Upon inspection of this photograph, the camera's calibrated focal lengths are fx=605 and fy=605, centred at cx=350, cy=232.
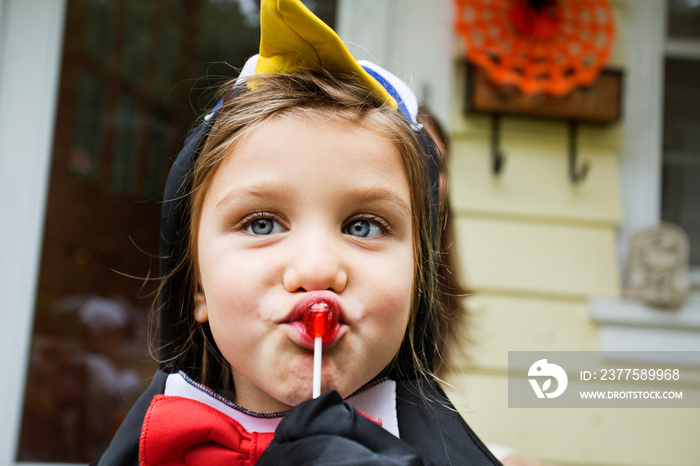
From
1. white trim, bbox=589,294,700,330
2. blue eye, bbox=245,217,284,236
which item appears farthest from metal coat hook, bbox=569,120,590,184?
blue eye, bbox=245,217,284,236

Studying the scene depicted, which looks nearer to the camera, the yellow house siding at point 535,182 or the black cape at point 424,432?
the black cape at point 424,432

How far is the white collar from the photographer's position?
28.8 inches

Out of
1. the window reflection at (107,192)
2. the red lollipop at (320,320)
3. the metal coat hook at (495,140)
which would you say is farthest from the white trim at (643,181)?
the red lollipop at (320,320)

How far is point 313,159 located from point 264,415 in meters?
0.31

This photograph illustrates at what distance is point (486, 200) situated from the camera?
2.07 meters

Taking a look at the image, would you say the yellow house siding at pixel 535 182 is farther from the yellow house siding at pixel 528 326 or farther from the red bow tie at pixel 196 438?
the red bow tie at pixel 196 438

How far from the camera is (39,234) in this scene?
210cm

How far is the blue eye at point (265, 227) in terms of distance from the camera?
675 millimetres

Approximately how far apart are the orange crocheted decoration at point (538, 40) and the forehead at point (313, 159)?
4.62 ft

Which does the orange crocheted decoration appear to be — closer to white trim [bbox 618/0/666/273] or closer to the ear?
white trim [bbox 618/0/666/273]

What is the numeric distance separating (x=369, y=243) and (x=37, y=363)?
1.86 m

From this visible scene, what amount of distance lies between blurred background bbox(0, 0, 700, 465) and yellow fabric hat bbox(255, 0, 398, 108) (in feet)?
4.10

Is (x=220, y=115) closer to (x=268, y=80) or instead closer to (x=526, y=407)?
(x=268, y=80)

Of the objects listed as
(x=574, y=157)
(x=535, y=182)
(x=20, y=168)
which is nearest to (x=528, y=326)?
(x=535, y=182)
